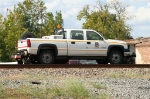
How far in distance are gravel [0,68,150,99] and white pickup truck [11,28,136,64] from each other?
9.86 ft

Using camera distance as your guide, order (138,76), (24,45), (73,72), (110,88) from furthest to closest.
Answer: (24,45) → (73,72) → (138,76) → (110,88)

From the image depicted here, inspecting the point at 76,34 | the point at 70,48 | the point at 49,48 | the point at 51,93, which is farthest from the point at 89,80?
the point at 76,34

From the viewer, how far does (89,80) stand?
14.5 m

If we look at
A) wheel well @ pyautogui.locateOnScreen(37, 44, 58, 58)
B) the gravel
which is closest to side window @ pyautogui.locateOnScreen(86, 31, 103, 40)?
wheel well @ pyautogui.locateOnScreen(37, 44, 58, 58)

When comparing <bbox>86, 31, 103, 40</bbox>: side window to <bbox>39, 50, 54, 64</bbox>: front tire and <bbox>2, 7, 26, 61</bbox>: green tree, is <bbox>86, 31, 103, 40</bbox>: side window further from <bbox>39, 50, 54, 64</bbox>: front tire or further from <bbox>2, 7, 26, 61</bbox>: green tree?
<bbox>2, 7, 26, 61</bbox>: green tree

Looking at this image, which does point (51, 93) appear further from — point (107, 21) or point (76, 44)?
point (107, 21)

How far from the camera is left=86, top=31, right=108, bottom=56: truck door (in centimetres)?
2216

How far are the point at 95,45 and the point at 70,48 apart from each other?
1402mm

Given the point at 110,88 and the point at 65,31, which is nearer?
the point at 110,88

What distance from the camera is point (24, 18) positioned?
252 feet

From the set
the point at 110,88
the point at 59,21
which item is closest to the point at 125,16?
the point at 59,21

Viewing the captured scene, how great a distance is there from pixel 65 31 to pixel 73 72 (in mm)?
5020

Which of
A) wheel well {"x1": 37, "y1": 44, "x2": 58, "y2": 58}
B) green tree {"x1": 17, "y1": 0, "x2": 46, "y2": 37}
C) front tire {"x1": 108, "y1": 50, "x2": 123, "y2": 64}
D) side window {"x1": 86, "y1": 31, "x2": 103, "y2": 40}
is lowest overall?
front tire {"x1": 108, "y1": 50, "x2": 123, "y2": 64}

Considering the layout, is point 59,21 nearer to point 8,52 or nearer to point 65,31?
point 8,52
